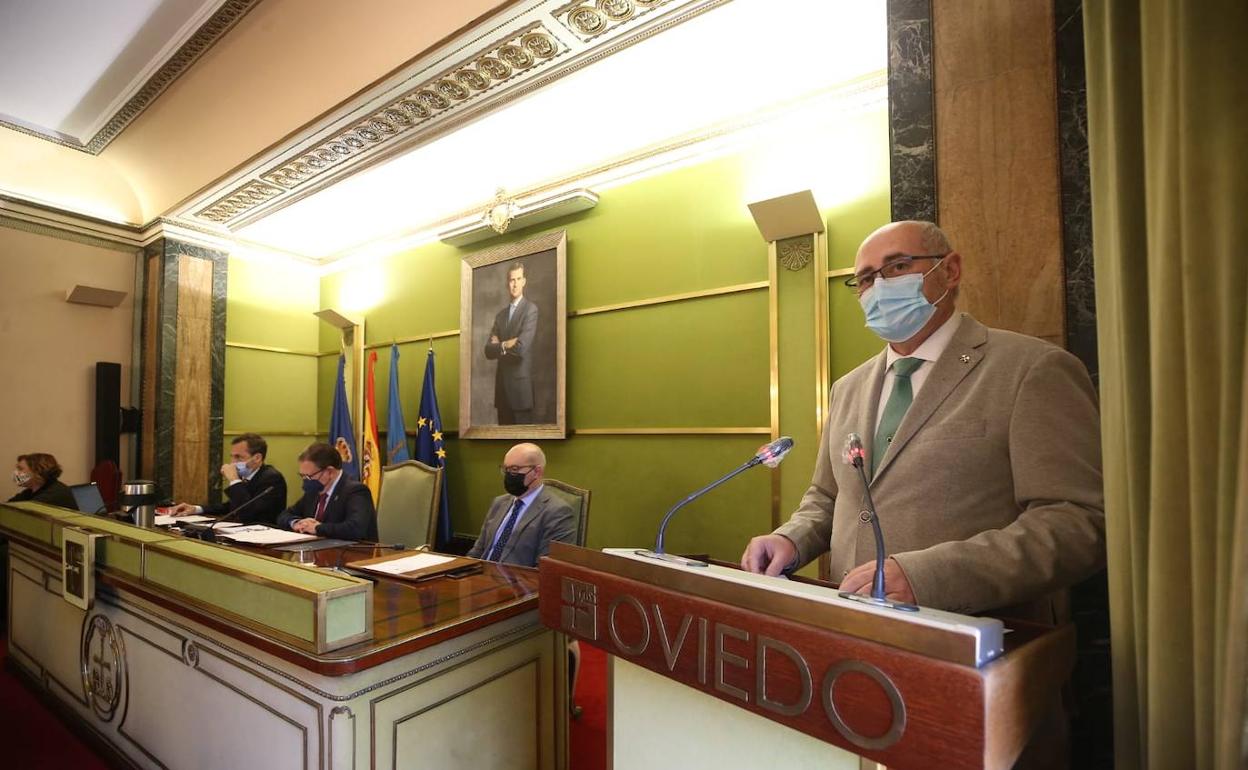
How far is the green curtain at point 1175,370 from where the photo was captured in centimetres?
63

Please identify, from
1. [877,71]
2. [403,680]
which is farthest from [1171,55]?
[877,71]

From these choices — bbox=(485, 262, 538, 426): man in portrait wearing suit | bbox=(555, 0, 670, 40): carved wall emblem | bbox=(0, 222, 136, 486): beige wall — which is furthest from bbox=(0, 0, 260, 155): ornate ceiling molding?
bbox=(485, 262, 538, 426): man in portrait wearing suit

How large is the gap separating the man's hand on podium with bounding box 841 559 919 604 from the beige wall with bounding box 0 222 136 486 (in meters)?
6.86

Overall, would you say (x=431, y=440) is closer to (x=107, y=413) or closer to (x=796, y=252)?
(x=107, y=413)

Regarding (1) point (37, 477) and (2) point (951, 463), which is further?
(1) point (37, 477)

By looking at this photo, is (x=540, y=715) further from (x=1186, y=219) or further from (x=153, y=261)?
(x=153, y=261)

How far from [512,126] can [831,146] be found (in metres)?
2.12

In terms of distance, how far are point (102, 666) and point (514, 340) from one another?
10.0 feet

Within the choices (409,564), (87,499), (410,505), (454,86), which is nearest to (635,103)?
(454,86)

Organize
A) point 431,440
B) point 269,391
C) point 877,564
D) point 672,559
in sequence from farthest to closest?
1. point 269,391
2. point 431,440
3. point 672,559
4. point 877,564

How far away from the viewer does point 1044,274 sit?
1436mm

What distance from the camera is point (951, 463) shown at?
43.4 inches

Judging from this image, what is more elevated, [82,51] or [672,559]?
[82,51]

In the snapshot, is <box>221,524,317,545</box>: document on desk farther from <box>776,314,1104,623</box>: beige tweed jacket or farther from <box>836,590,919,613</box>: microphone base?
<box>836,590,919,613</box>: microphone base
